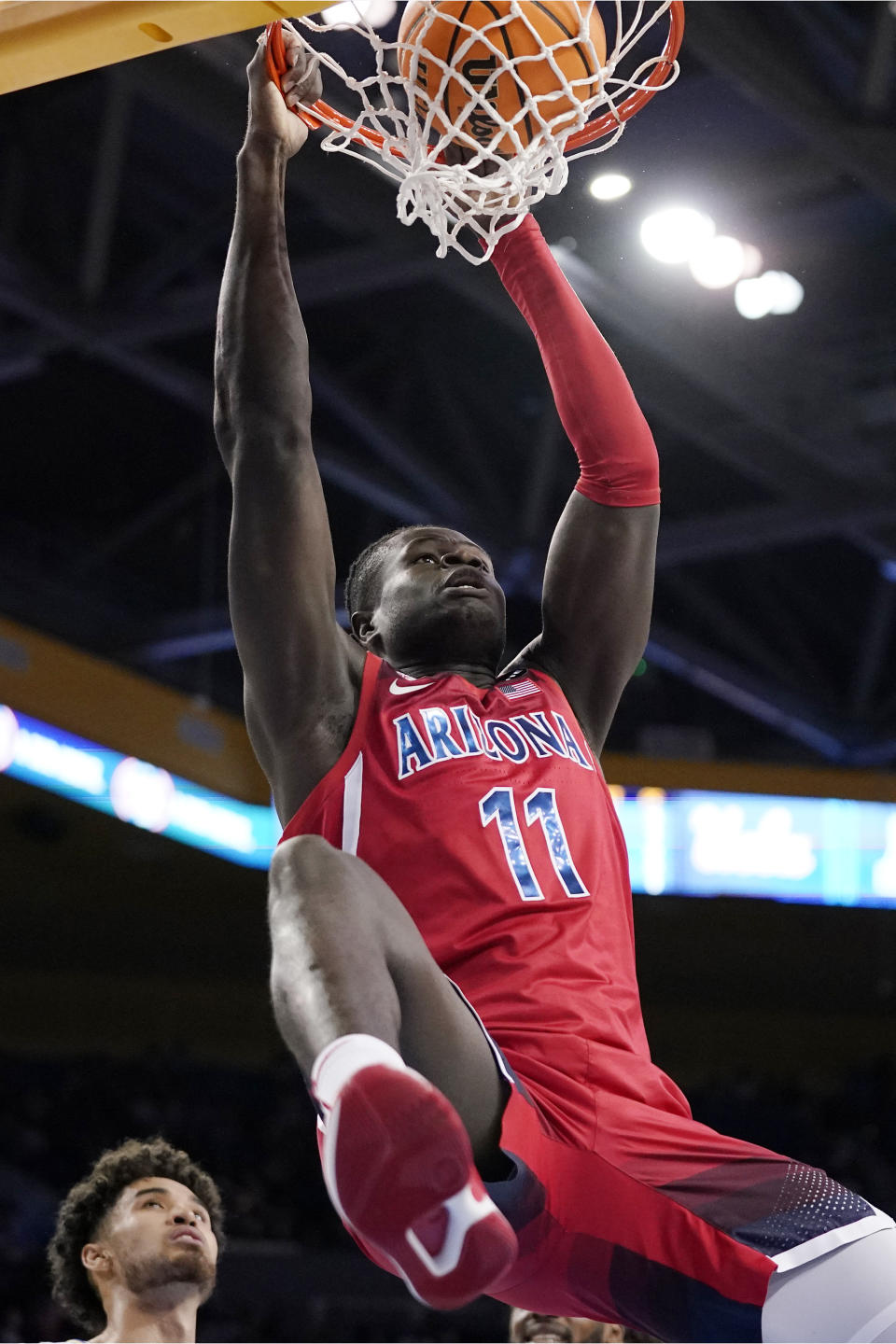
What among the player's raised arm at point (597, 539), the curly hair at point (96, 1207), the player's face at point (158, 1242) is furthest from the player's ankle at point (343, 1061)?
the curly hair at point (96, 1207)

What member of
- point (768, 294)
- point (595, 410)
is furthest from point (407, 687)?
point (768, 294)

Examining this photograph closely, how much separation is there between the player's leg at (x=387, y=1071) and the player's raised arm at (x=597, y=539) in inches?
36.6

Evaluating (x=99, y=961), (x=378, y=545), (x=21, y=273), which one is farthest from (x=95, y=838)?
(x=378, y=545)

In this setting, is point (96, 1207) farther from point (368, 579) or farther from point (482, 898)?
point (482, 898)

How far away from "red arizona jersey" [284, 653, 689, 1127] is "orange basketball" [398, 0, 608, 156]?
3.12 ft

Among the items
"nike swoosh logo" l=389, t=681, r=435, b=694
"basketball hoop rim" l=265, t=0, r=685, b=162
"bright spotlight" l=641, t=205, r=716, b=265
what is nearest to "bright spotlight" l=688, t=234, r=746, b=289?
"bright spotlight" l=641, t=205, r=716, b=265

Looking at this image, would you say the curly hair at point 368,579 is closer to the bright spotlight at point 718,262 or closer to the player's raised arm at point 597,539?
Result: the player's raised arm at point 597,539

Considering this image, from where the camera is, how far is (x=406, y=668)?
2.93 m

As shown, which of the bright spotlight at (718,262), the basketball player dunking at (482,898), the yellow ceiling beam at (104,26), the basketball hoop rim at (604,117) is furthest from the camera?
the bright spotlight at (718,262)

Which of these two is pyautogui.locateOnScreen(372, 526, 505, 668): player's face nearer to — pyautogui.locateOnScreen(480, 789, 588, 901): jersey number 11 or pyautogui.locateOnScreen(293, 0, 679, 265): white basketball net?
pyautogui.locateOnScreen(480, 789, 588, 901): jersey number 11

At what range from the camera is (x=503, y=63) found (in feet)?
8.98

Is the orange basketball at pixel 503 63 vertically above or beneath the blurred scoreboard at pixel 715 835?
beneath

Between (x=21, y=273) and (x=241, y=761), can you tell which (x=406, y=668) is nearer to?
(x=21, y=273)

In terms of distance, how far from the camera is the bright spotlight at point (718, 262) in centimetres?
720
